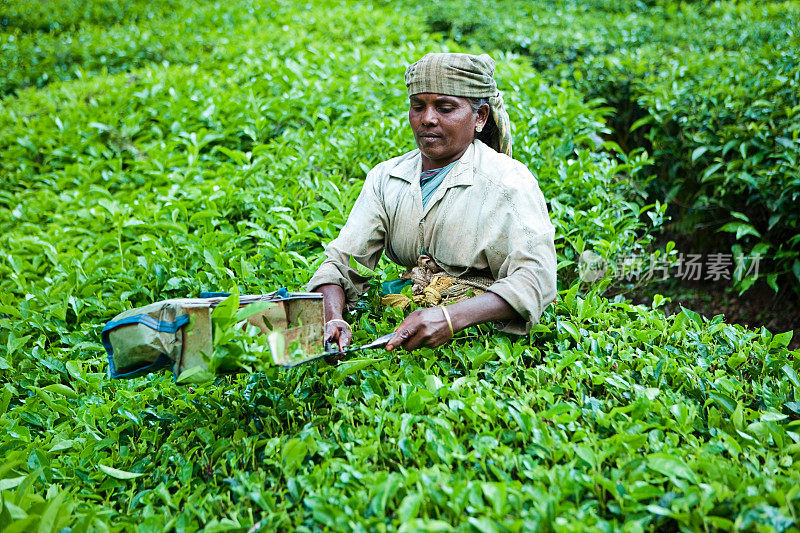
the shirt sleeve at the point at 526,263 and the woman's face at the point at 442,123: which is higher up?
the woman's face at the point at 442,123

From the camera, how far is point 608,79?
5.48m

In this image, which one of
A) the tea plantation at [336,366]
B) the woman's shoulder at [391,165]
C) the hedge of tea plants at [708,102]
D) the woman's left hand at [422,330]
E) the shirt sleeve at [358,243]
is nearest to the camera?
the tea plantation at [336,366]

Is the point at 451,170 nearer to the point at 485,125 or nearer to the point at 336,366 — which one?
the point at 485,125

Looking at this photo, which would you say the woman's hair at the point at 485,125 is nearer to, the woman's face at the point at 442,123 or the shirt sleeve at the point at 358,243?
the woman's face at the point at 442,123

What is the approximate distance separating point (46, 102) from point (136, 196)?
8.10ft

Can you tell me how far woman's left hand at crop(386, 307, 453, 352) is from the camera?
2.20 m

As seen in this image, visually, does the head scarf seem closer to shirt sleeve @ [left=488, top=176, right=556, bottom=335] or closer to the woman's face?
the woman's face

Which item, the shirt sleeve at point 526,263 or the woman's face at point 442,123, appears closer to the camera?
the shirt sleeve at point 526,263

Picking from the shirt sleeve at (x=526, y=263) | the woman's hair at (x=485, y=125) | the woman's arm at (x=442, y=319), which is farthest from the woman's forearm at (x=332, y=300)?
the woman's hair at (x=485, y=125)

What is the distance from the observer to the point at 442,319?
222 centimetres

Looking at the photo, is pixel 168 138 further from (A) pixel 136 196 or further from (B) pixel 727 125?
(B) pixel 727 125

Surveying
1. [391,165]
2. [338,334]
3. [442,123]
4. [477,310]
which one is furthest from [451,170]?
[338,334]

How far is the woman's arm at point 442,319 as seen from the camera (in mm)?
2201

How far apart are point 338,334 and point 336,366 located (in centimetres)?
11
